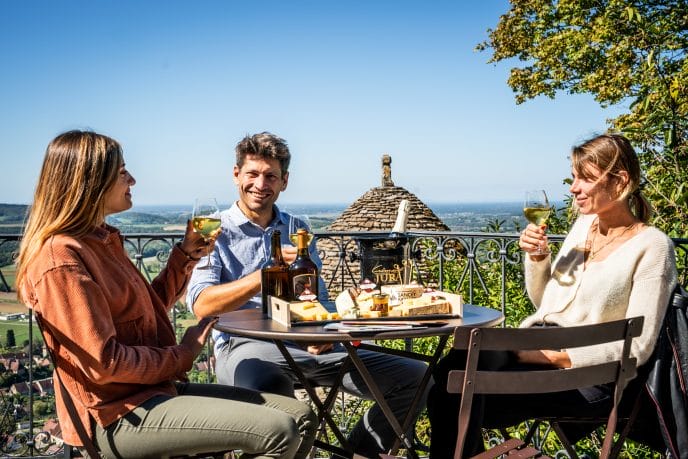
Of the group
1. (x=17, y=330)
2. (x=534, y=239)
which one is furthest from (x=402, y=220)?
(x=17, y=330)

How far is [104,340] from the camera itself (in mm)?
2115

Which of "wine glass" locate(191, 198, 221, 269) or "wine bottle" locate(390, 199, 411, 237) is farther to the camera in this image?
"wine bottle" locate(390, 199, 411, 237)

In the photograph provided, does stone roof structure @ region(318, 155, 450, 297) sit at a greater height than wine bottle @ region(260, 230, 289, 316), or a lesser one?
lesser

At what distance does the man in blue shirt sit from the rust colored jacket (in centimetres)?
62

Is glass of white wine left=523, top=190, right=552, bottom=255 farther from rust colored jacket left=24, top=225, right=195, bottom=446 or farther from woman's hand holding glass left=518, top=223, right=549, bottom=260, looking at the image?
rust colored jacket left=24, top=225, right=195, bottom=446

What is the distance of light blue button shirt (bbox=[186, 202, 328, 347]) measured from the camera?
10.9 ft

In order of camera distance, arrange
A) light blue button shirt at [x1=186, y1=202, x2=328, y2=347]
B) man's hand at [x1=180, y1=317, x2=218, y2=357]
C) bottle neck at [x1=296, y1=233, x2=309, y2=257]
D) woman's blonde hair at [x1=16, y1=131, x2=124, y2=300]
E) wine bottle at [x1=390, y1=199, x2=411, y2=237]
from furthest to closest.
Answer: light blue button shirt at [x1=186, y1=202, x2=328, y2=347] → wine bottle at [x1=390, y1=199, x2=411, y2=237] → bottle neck at [x1=296, y1=233, x2=309, y2=257] → man's hand at [x1=180, y1=317, x2=218, y2=357] → woman's blonde hair at [x1=16, y1=131, x2=124, y2=300]

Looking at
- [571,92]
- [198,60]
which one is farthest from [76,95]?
[571,92]

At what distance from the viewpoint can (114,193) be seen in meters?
2.44

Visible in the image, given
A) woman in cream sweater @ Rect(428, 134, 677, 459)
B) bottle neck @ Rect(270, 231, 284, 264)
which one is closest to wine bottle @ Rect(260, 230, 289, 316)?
bottle neck @ Rect(270, 231, 284, 264)

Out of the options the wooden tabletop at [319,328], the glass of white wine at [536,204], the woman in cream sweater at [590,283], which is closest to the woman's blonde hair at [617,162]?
the woman in cream sweater at [590,283]

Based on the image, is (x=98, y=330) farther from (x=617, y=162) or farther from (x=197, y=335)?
(x=617, y=162)

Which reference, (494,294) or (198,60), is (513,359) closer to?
(494,294)

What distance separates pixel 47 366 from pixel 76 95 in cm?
4116
